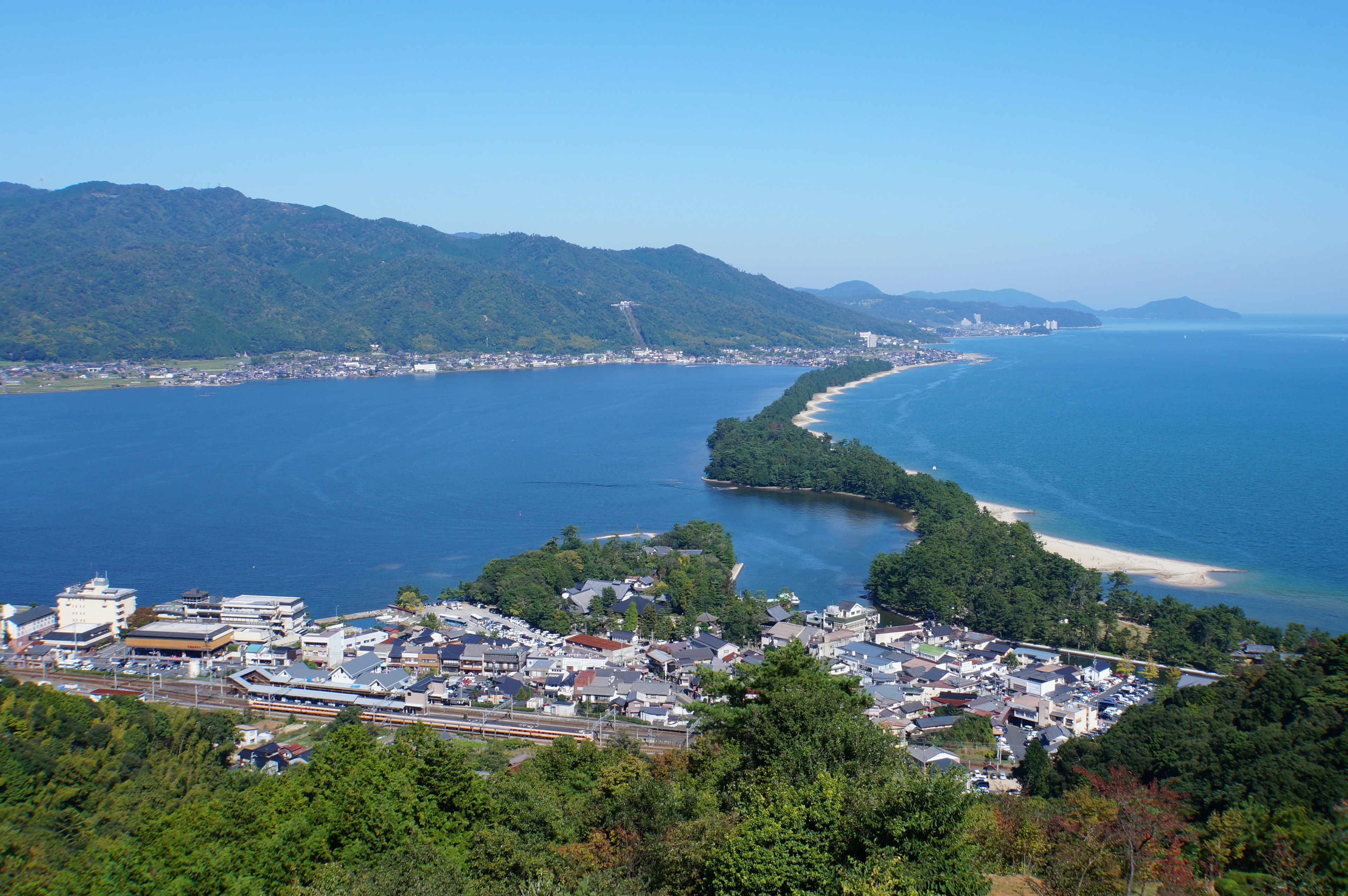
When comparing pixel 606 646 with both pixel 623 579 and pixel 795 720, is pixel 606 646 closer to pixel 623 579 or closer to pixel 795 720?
pixel 623 579

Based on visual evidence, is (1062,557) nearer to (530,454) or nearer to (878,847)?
(878,847)

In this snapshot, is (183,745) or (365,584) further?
(365,584)

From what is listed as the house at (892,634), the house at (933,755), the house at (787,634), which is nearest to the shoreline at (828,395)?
the house at (892,634)

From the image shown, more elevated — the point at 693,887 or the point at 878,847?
the point at 878,847

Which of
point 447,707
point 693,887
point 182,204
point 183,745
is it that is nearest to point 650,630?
point 447,707

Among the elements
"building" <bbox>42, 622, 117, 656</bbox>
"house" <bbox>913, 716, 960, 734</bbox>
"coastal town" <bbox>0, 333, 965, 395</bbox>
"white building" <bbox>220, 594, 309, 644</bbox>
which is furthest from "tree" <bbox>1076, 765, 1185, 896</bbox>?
"coastal town" <bbox>0, 333, 965, 395</bbox>

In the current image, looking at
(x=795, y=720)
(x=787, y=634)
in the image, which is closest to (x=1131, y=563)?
(x=787, y=634)
